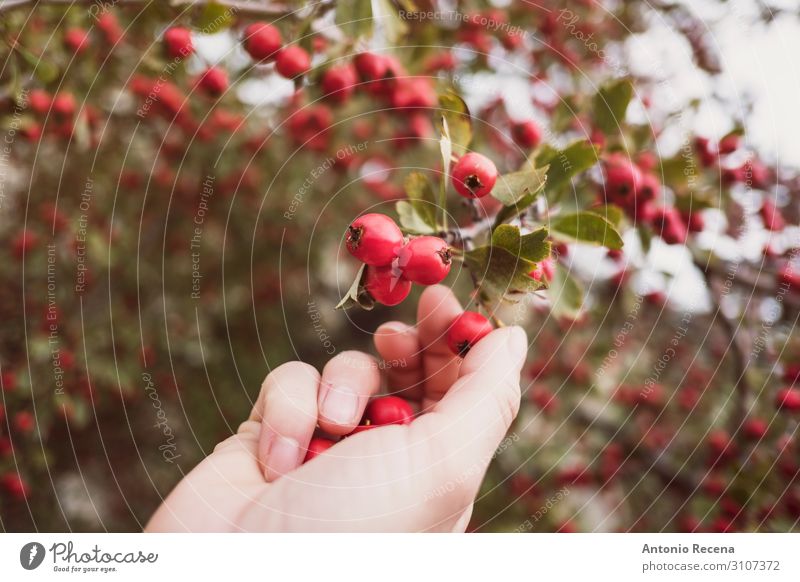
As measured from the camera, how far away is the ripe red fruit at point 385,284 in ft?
3.94

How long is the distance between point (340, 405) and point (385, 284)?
364 millimetres

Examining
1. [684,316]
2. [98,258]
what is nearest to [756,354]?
[684,316]

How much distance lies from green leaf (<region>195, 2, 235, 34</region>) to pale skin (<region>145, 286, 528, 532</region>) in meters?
1.09

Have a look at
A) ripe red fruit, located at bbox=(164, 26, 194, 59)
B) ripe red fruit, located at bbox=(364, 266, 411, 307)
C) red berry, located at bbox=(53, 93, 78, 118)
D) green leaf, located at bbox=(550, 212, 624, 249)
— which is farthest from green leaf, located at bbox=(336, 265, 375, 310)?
red berry, located at bbox=(53, 93, 78, 118)

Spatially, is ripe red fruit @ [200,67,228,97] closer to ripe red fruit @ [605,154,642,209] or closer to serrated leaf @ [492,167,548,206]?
serrated leaf @ [492,167,548,206]

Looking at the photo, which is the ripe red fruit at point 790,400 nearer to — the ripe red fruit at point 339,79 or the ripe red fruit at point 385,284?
the ripe red fruit at point 385,284

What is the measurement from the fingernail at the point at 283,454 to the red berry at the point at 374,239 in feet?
1.63

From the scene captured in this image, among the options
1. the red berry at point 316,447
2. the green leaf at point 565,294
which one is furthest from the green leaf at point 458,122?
the red berry at point 316,447

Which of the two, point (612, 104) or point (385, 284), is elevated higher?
point (612, 104)

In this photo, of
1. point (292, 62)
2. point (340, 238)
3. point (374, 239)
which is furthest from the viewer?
point (340, 238)

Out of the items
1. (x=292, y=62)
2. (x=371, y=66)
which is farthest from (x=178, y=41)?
(x=371, y=66)

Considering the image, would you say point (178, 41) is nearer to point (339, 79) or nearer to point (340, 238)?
point (339, 79)

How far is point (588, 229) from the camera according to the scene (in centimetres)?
145
